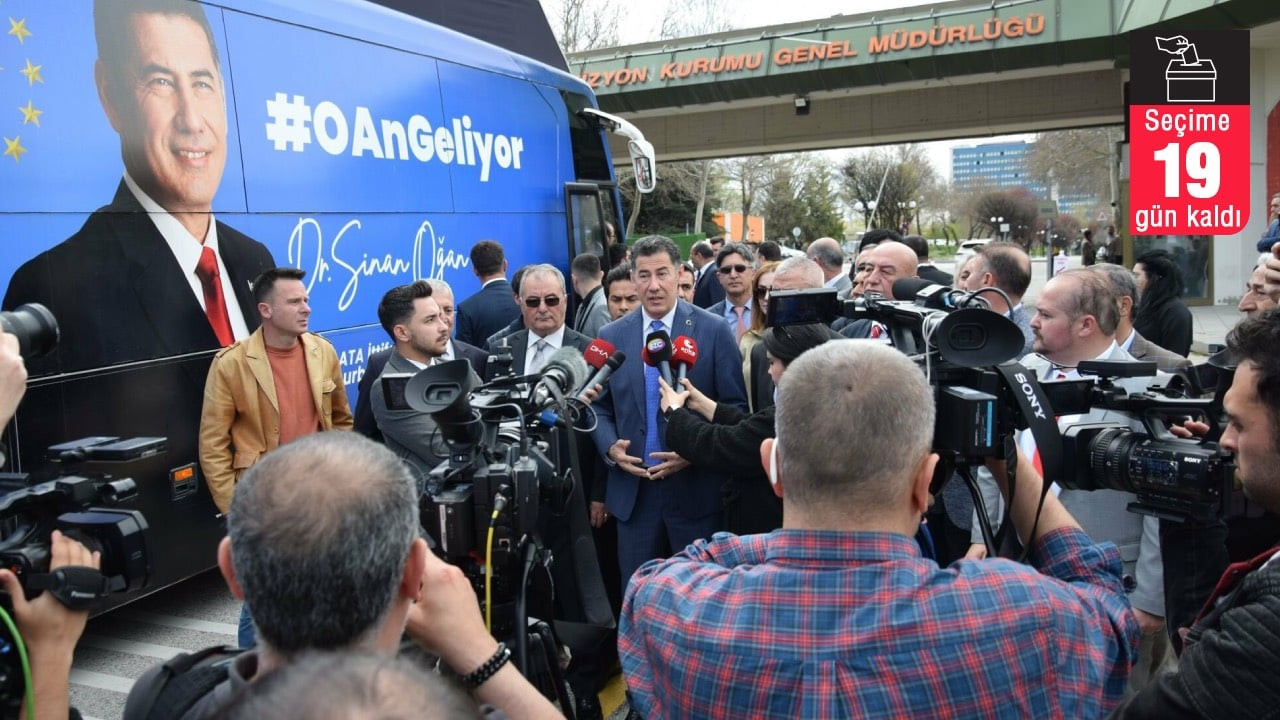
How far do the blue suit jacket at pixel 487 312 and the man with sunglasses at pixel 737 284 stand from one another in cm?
155

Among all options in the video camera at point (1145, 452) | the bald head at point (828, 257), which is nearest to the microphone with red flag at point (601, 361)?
the video camera at point (1145, 452)

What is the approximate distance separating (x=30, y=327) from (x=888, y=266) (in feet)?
14.7

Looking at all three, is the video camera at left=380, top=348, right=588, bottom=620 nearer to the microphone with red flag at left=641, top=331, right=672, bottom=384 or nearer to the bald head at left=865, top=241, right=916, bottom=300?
the microphone with red flag at left=641, top=331, right=672, bottom=384

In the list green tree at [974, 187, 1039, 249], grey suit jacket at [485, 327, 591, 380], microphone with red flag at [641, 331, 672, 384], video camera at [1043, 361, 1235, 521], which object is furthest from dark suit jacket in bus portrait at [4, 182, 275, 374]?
green tree at [974, 187, 1039, 249]

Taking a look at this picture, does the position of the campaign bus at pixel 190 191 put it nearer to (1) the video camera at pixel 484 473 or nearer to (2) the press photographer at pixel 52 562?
(2) the press photographer at pixel 52 562

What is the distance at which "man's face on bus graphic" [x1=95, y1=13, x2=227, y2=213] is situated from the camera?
496 cm

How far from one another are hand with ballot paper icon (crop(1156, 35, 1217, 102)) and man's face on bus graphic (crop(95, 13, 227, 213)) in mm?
5504

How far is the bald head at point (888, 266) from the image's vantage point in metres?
5.64

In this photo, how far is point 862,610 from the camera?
1.66 m

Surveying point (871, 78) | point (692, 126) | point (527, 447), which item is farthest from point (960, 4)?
point (527, 447)

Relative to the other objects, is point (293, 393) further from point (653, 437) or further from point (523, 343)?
point (653, 437)

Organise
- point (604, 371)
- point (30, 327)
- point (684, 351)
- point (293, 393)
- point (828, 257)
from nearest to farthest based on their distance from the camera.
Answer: point (30, 327) → point (604, 371) → point (684, 351) → point (293, 393) → point (828, 257)

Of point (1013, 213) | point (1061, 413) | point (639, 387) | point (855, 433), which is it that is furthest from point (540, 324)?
point (1013, 213)

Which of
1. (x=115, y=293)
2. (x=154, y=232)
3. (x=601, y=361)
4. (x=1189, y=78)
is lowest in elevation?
(x=601, y=361)
